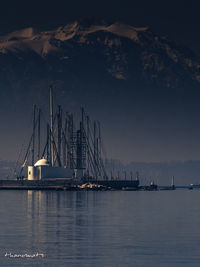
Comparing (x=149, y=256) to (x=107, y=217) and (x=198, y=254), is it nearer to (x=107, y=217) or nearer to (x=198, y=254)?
(x=198, y=254)

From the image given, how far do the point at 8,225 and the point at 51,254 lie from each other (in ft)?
82.8

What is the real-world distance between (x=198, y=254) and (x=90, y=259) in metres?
9.01

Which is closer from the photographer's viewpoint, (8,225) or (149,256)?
(149,256)

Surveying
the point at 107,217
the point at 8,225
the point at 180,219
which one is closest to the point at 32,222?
the point at 8,225

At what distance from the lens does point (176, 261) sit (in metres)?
49.0

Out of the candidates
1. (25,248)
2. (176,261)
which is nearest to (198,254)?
(176,261)

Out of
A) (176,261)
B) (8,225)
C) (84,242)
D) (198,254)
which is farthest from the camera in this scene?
(8,225)

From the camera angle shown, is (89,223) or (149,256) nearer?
(149,256)

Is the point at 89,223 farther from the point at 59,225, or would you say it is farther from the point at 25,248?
the point at 25,248

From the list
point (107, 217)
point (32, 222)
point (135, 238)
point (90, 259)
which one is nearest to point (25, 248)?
point (90, 259)

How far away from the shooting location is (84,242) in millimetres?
59125

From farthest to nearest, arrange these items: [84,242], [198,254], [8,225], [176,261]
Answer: [8,225] → [84,242] → [198,254] → [176,261]

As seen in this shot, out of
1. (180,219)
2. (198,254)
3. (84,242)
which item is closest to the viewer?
(198,254)

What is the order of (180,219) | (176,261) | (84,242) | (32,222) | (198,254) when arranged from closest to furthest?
(176,261), (198,254), (84,242), (32,222), (180,219)
